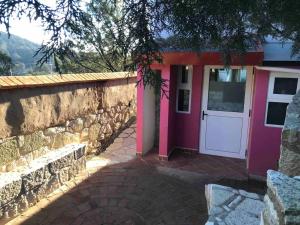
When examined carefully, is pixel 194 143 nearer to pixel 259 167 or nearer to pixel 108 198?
pixel 259 167

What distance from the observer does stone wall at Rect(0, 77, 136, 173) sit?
384 cm

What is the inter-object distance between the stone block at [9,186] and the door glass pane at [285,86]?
467 cm

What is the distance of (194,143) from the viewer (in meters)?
6.75

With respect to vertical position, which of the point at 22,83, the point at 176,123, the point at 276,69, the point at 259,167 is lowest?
the point at 259,167

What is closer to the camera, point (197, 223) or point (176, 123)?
point (197, 223)

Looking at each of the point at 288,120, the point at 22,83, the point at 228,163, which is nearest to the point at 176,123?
the point at 228,163

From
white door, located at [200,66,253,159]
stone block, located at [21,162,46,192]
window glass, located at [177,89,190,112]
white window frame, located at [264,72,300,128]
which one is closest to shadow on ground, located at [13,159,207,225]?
stone block, located at [21,162,46,192]

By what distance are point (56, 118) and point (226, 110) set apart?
3.83 m

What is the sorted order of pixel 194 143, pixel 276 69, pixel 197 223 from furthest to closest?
1. pixel 194 143
2. pixel 276 69
3. pixel 197 223

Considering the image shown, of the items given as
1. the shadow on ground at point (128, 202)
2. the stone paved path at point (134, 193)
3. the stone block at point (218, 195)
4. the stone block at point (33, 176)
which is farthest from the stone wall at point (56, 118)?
the stone block at point (218, 195)

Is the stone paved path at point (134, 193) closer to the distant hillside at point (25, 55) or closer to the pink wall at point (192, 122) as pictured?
the pink wall at point (192, 122)

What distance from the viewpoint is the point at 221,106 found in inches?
252

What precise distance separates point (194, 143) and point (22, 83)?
14.1ft

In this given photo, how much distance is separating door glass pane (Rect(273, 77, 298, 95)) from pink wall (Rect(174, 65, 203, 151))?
5.88 feet
